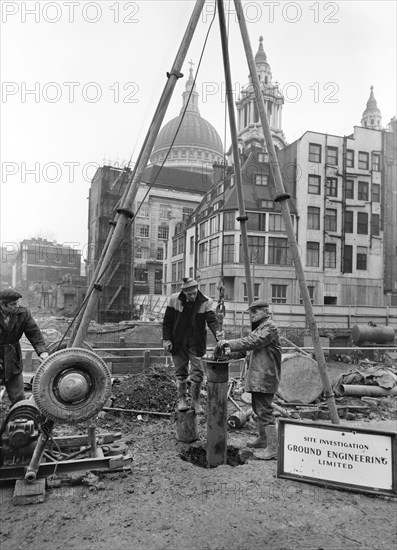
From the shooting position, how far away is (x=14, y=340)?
521cm

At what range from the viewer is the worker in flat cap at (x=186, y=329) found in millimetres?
6105

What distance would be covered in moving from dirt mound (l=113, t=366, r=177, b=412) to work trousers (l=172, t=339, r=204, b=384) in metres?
1.65

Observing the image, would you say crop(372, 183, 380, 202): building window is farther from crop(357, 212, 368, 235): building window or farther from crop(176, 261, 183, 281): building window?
crop(176, 261, 183, 281): building window

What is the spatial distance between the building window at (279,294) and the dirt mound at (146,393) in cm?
2938

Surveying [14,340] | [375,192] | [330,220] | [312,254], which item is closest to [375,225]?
[375,192]

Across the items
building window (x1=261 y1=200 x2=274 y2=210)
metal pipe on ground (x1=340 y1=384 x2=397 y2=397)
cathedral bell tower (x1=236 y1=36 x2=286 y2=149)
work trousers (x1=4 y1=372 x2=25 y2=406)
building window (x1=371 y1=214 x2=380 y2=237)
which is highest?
cathedral bell tower (x1=236 y1=36 x2=286 y2=149)

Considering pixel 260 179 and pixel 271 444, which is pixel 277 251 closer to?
pixel 260 179

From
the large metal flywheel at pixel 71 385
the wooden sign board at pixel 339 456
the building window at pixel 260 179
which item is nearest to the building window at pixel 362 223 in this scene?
the building window at pixel 260 179

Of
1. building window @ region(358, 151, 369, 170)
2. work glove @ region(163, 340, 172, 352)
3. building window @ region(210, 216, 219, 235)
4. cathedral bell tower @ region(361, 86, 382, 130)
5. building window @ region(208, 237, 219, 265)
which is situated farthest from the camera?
cathedral bell tower @ region(361, 86, 382, 130)

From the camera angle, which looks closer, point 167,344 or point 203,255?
point 167,344

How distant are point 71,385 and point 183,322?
242cm

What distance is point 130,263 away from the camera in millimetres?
48094

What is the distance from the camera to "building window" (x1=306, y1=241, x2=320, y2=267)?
39875 mm

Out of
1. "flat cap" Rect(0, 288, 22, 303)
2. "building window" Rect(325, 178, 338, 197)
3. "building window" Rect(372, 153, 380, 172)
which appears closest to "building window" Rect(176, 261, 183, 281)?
"building window" Rect(325, 178, 338, 197)
